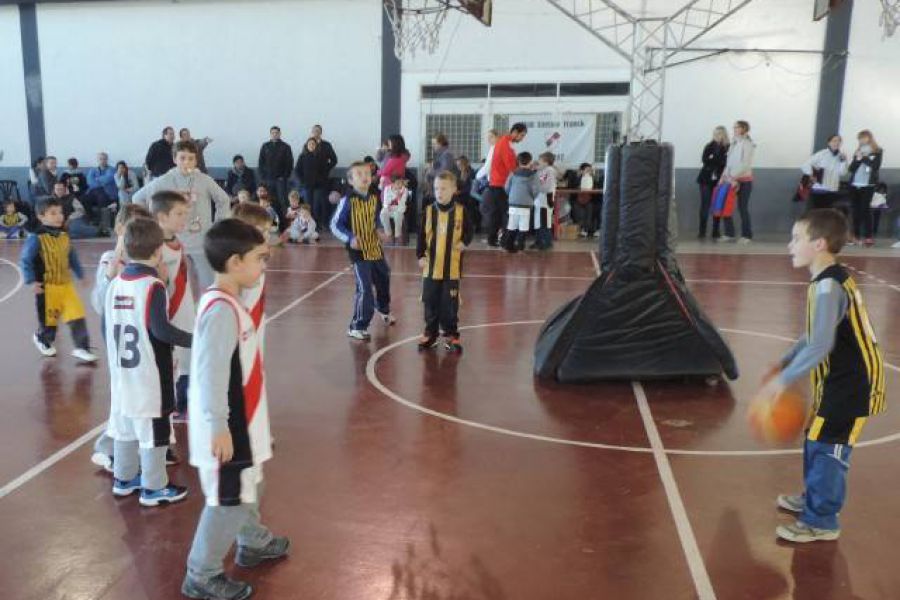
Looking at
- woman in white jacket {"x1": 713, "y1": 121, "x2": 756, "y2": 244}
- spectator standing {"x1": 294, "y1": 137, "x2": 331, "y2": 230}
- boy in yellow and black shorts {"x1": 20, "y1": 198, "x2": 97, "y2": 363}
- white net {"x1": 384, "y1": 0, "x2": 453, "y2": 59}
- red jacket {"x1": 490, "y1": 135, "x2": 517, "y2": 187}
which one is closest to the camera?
boy in yellow and black shorts {"x1": 20, "y1": 198, "x2": 97, "y2": 363}

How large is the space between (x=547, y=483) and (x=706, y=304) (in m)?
5.68

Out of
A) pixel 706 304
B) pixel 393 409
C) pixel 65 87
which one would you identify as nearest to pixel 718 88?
pixel 706 304

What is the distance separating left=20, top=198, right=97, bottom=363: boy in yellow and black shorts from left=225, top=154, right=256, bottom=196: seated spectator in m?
11.1

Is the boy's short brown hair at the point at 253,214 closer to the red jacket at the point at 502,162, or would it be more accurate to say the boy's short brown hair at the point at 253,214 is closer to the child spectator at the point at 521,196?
the child spectator at the point at 521,196

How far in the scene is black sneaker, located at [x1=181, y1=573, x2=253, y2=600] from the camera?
10.3ft

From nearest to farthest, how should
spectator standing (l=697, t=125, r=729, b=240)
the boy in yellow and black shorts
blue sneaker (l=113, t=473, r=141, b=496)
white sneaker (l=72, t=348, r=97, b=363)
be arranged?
blue sneaker (l=113, t=473, r=141, b=496) → the boy in yellow and black shorts → white sneaker (l=72, t=348, r=97, b=363) → spectator standing (l=697, t=125, r=729, b=240)

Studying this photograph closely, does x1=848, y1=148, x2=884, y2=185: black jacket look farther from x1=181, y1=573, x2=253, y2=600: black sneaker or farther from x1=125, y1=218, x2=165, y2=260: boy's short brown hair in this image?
x1=181, y1=573, x2=253, y2=600: black sneaker

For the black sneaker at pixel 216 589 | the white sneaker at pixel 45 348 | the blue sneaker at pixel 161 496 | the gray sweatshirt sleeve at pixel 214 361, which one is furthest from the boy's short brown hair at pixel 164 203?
the white sneaker at pixel 45 348

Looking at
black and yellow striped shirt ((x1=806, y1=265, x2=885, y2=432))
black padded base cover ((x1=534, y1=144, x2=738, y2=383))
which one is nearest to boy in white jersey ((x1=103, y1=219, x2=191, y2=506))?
black and yellow striped shirt ((x1=806, y1=265, x2=885, y2=432))

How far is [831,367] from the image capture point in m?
3.60

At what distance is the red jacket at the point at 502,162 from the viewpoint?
45.1 feet

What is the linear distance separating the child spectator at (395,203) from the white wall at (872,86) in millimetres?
9279

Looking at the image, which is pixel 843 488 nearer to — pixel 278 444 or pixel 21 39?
pixel 278 444

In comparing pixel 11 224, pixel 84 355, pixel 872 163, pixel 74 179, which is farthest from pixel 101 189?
pixel 872 163
